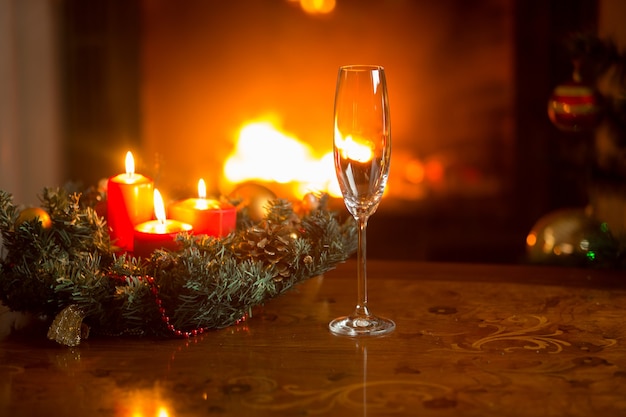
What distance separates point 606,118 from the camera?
5.23ft

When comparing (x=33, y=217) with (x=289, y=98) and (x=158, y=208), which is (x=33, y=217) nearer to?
(x=158, y=208)

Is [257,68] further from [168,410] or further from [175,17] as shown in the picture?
[168,410]

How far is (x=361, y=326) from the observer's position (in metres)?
0.86

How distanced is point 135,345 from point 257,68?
2.09 metres

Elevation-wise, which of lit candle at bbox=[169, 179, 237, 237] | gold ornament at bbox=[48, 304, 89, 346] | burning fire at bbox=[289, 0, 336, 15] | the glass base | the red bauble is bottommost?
the glass base

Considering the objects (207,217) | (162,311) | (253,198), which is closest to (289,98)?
(253,198)

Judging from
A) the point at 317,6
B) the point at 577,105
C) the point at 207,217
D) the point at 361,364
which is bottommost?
the point at 361,364

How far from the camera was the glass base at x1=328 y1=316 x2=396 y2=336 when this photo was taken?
85cm

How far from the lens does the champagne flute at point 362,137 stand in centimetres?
83

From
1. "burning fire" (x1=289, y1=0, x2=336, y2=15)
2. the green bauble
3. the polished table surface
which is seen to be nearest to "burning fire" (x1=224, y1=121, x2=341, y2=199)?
"burning fire" (x1=289, y1=0, x2=336, y2=15)

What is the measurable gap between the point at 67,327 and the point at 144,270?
0.09 m

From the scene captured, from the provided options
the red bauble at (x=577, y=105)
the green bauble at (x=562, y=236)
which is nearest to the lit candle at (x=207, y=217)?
the green bauble at (x=562, y=236)

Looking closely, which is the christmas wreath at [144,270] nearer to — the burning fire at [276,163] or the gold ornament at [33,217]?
the gold ornament at [33,217]

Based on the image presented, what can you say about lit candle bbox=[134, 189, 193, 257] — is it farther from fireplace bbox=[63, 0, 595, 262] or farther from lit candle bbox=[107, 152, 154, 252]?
fireplace bbox=[63, 0, 595, 262]
